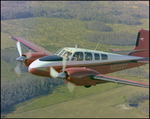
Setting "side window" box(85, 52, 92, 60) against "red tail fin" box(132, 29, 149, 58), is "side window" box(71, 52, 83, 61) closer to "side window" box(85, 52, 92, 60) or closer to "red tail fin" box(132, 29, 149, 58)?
"side window" box(85, 52, 92, 60)

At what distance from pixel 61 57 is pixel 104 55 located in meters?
7.58

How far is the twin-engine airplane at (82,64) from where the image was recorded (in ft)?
89.4

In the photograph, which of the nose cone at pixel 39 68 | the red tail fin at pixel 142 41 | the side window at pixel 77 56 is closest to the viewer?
the nose cone at pixel 39 68

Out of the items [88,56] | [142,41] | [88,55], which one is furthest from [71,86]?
[142,41]

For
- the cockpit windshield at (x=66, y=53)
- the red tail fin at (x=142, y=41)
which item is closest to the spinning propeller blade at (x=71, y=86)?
the cockpit windshield at (x=66, y=53)

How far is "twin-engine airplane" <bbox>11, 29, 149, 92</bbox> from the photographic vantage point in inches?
1072

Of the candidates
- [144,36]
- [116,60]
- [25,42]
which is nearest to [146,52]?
[144,36]

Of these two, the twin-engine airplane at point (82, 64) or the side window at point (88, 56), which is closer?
the twin-engine airplane at point (82, 64)

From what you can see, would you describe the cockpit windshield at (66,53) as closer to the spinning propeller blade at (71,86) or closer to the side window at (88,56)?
the side window at (88,56)

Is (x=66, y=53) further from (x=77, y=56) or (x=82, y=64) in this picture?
(x=82, y=64)

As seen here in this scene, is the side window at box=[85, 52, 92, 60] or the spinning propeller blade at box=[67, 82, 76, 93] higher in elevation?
the side window at box=[85, 52, 92, 60]

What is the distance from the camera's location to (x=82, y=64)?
3091 centimetres

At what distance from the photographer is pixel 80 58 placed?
30906 millimetres

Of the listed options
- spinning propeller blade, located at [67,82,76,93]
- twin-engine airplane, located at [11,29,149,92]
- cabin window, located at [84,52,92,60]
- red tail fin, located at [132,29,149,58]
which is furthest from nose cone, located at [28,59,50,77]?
red tail fin, located at [132,29,149,58]
